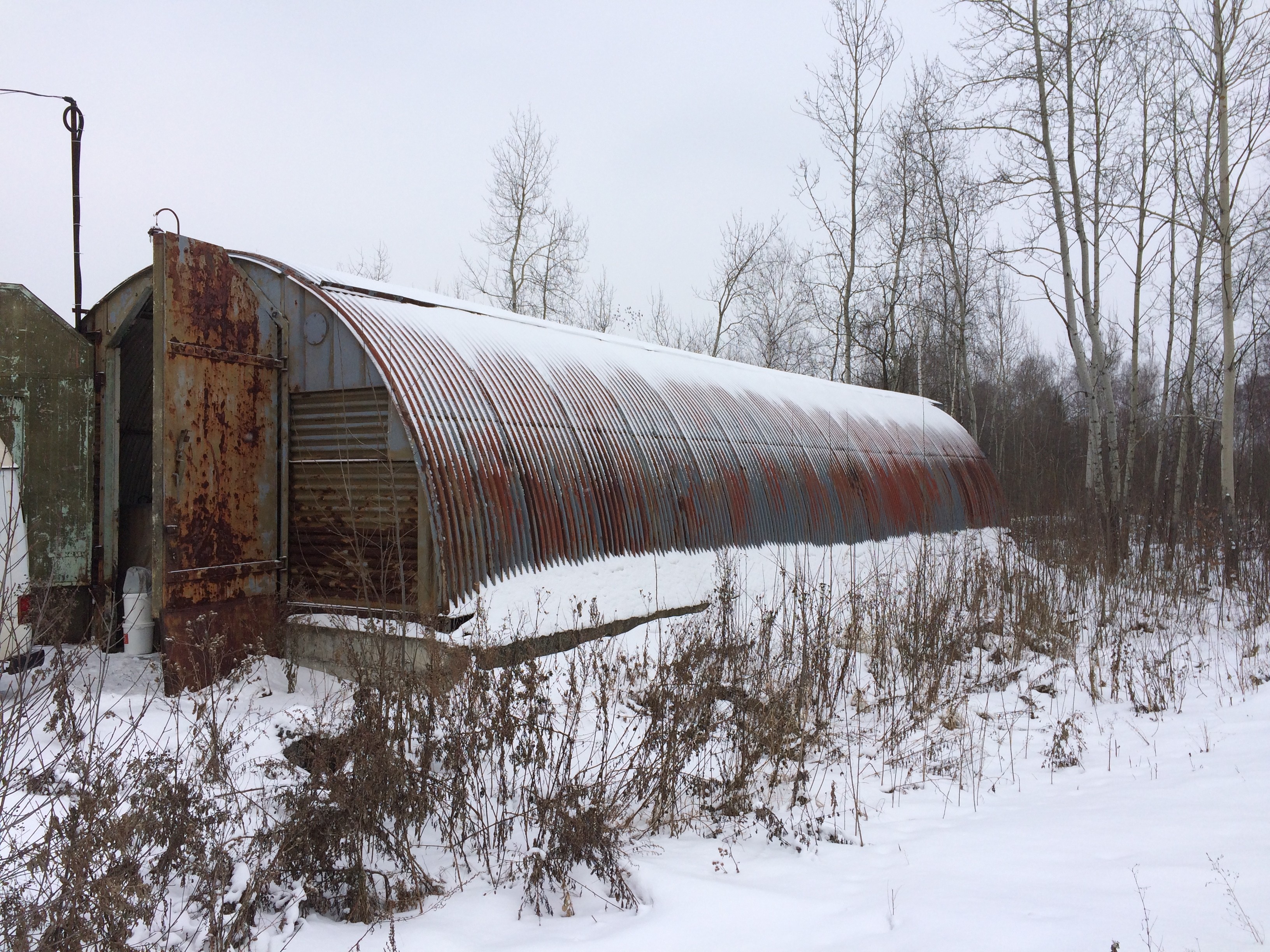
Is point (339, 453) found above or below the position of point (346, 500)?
above

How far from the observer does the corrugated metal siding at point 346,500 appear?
305 inches

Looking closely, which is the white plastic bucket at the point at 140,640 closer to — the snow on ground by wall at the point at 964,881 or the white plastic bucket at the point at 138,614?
the white plastic bucket at the point at 138,614

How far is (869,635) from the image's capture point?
890cm

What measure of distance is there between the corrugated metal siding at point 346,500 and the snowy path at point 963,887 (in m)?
3.95

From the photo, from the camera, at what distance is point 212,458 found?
25.7 ft

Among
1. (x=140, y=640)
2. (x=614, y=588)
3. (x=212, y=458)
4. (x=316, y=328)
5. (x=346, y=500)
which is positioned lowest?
(x=140, y=640)

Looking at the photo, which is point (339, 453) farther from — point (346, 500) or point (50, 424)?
point (50, 424)

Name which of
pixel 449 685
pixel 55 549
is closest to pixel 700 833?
pixel 449 685

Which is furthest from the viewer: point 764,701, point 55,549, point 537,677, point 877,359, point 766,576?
point 877,359

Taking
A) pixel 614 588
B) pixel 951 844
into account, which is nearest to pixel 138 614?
pixel 614 588

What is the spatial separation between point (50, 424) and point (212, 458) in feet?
6.38

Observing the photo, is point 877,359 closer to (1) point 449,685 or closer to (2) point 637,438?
(2) point 637,438

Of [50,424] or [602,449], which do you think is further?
[602,449]

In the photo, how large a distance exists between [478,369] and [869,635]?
509 cm
